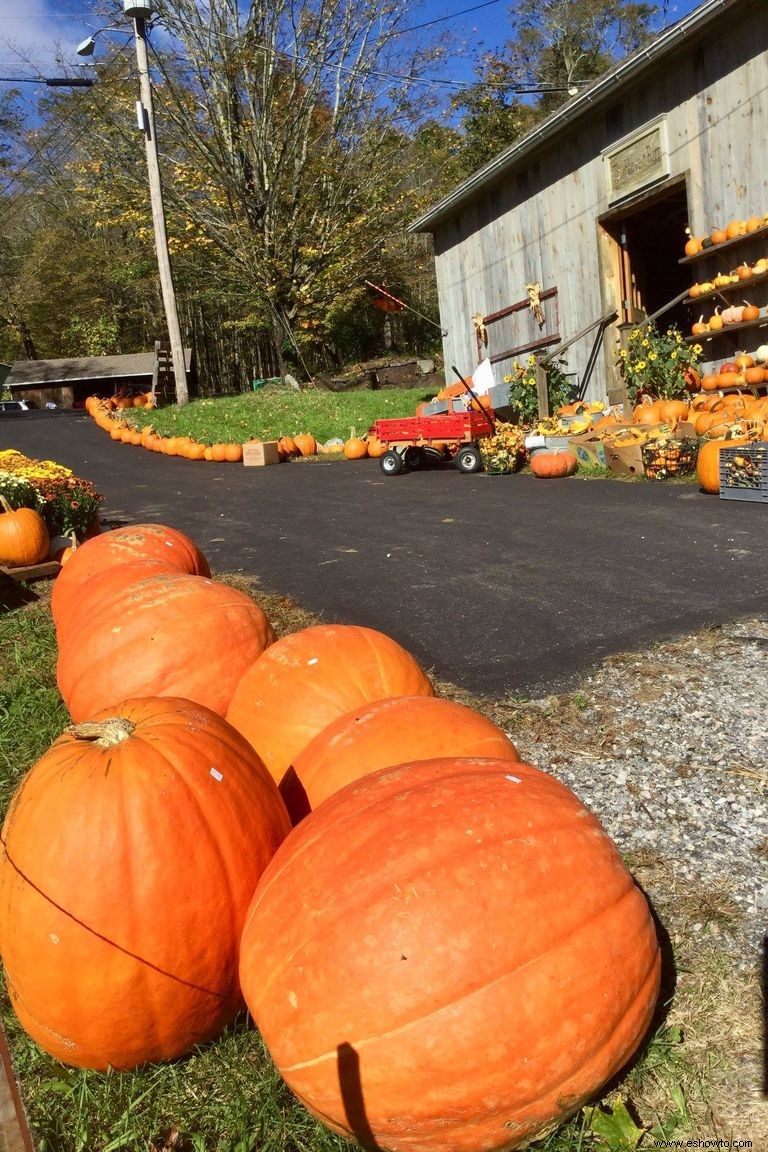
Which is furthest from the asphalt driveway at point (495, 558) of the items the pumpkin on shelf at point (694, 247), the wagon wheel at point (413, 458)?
the pumpkin on shelf at point (694, 247)

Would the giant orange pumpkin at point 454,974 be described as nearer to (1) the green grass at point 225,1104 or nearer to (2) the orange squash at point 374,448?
(1) the green grass at point 225,1104

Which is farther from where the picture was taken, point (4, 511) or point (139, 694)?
point (4, 511)

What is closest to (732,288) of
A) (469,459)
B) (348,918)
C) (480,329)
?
(469,459)

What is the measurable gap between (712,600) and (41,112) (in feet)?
142

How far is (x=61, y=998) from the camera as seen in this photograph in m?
1.81

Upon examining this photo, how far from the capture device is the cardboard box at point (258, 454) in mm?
15570

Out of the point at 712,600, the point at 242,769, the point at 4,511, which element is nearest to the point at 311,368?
the point at 4,511

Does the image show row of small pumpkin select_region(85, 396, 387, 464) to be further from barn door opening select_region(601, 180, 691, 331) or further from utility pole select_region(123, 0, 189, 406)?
barn door opening select_region(601, 180, 691, 331)

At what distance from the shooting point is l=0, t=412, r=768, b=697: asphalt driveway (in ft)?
14.5

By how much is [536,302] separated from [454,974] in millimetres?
15127

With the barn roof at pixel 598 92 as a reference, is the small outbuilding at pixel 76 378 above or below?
below

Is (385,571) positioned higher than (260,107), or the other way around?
(260,107)

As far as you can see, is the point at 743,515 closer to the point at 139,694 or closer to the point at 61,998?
the point at 139,694

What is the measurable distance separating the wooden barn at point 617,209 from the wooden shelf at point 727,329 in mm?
43
